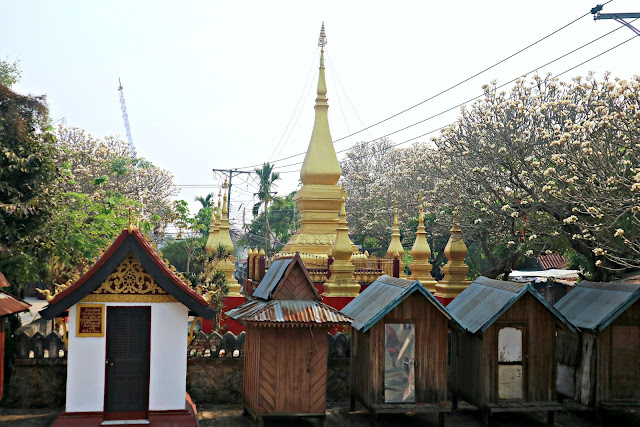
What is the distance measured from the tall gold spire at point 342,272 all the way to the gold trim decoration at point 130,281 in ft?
26.9

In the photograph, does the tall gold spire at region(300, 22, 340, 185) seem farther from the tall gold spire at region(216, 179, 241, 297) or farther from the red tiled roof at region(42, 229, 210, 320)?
the red tiled roof at region(42, 229, 210, 320)

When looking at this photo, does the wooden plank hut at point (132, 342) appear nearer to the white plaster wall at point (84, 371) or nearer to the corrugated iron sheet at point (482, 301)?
the white plaster wall at point (84, 371)

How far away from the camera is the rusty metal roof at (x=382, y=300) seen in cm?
1417

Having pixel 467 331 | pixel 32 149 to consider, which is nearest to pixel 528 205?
pixel 467 331

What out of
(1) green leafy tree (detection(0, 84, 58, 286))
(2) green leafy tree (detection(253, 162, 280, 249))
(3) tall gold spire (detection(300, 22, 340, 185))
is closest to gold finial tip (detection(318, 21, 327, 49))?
(3) tall gold spire (detection(300, 22, 340, 185))

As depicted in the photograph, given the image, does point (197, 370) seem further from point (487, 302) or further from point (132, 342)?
point (487, 302)

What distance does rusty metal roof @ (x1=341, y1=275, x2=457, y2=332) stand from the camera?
14172 mm

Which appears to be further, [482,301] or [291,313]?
[482,301]

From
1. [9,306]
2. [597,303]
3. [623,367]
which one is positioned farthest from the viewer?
[597,303]

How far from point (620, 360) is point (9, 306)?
12503 millimetres

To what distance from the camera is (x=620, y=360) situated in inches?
593

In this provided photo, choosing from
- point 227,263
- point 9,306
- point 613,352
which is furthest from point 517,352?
point 227,263

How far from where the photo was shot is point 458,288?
21.1 metres

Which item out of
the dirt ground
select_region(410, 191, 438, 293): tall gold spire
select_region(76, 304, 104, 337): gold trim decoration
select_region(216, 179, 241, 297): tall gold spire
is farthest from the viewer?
select_region(216, 179, 241, 297): tall gold spire
